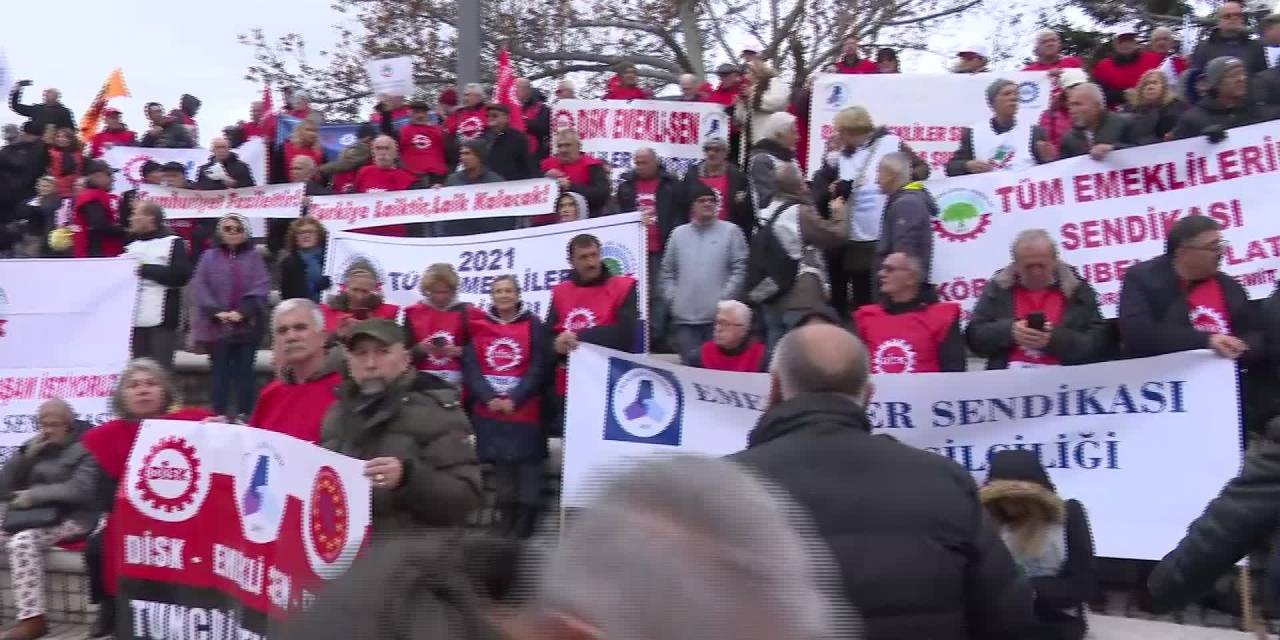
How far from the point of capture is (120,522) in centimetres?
566

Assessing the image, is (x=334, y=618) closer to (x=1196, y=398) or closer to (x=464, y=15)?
(x=1196, y=398)

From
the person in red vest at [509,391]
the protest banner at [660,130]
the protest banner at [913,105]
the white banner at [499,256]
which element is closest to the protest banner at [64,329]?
the white banner at [499,256]

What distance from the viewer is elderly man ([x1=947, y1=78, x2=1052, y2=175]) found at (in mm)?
9281

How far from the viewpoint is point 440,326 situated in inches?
310

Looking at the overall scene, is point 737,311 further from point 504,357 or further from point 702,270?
point 702,270

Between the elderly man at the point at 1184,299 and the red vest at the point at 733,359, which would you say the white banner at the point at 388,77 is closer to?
the red vest at the point at 733,359

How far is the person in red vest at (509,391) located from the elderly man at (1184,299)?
3123 millimetres

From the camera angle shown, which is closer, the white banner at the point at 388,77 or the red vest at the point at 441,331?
the red vest at the point at 441,331

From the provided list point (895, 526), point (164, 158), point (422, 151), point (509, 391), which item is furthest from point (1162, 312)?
point (164, 158)

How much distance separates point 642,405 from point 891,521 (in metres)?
4.37

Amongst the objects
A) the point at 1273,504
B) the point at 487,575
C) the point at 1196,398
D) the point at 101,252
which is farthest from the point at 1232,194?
the point at 101,252

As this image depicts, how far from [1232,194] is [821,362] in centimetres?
587

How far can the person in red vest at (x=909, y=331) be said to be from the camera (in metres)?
6.45

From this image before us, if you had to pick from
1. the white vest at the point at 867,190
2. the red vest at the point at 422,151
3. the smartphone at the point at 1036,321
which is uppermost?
the red vest at the point at 422,151
